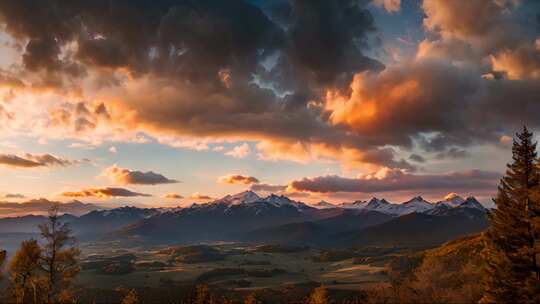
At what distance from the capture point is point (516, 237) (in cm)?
5019

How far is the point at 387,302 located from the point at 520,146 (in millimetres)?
24814

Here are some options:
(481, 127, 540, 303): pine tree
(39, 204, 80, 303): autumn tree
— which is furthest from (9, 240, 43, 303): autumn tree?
(481, 127, 540, 303): pine tree

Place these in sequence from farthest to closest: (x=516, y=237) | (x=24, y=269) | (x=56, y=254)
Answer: (x=24, y=269) → (x=56, y=254) → (x=516, y=237)

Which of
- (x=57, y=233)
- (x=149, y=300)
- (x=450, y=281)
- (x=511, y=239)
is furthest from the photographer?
(x=149, y=300)

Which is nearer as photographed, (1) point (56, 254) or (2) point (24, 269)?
(1) point (56, 254)

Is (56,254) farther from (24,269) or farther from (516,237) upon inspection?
(516,237)

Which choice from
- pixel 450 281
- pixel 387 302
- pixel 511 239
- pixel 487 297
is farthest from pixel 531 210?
pixel 450 281

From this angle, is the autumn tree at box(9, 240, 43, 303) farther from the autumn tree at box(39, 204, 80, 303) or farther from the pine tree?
the pine tree

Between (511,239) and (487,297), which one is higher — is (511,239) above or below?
above

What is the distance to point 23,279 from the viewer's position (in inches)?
2559

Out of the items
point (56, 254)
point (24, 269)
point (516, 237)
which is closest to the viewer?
point (516, 237)

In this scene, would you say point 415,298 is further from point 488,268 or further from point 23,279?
point 23,279

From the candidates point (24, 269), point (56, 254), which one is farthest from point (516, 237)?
point (24, 269)

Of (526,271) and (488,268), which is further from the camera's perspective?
(488,268)
